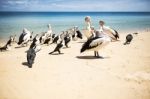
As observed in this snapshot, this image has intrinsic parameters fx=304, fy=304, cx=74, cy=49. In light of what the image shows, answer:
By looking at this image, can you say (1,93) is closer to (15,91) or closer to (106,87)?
(15,91)

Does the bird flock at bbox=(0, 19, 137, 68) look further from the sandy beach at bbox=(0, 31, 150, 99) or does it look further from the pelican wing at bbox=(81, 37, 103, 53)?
the sandy beach at bbox=(0, 31, 150, 99)

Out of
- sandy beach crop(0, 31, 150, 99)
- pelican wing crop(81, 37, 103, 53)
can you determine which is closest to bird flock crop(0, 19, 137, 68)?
pelican wing crop(81, 37, 103, 53)

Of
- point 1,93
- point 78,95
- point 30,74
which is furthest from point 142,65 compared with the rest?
point 1,93

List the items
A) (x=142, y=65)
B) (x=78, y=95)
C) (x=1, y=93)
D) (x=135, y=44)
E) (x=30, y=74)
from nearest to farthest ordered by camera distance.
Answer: (x=78, y=95) < (x=1, y=93) < (x=30, y=74) < (x=142, y=65) < (x=135, y=44)

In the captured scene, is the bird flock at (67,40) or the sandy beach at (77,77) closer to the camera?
the sandy beach at (77,77)

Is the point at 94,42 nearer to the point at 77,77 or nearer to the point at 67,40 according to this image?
the point at 77,77

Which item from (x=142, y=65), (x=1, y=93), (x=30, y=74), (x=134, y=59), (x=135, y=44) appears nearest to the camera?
(x=1, y=93)

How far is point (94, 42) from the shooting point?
316 cm

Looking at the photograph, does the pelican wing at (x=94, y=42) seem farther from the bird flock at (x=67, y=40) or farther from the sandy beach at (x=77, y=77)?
the sandy beach at (x=77, y=77)

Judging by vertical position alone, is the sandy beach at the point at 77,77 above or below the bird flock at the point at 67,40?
below

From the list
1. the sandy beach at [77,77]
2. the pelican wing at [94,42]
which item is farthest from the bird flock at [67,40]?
the sandy beach at [77,77]

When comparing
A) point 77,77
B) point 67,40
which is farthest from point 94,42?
point 67,40

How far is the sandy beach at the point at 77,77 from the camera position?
94.0 inches

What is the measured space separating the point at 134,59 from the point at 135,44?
2.73 ft
